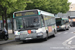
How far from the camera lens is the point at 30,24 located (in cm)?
1619

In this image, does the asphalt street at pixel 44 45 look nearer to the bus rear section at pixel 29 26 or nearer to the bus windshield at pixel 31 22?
the bus rear section at pixel 29 26

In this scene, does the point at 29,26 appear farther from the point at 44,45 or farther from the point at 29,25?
the point at 44,45

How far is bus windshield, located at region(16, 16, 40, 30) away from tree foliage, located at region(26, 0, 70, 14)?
44.7 ft

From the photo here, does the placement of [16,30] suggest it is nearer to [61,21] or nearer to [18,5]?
[18,5]

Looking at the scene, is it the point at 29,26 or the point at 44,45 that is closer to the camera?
the point at 44,45

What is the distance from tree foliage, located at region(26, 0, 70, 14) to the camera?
30.1 m

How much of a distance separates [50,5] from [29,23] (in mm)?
21405

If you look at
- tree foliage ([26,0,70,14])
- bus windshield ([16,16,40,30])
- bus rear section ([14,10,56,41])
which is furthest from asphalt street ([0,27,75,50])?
tree foliage ([26,0,70,14])

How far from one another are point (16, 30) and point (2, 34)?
532 cm

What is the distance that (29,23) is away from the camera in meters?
16.2

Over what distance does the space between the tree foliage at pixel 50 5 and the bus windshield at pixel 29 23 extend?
1362 cm

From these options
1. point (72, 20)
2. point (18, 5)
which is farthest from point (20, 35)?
point (72, 20)

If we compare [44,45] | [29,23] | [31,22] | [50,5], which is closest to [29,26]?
[29,23]

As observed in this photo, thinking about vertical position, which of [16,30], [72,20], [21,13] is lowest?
[72,20]
